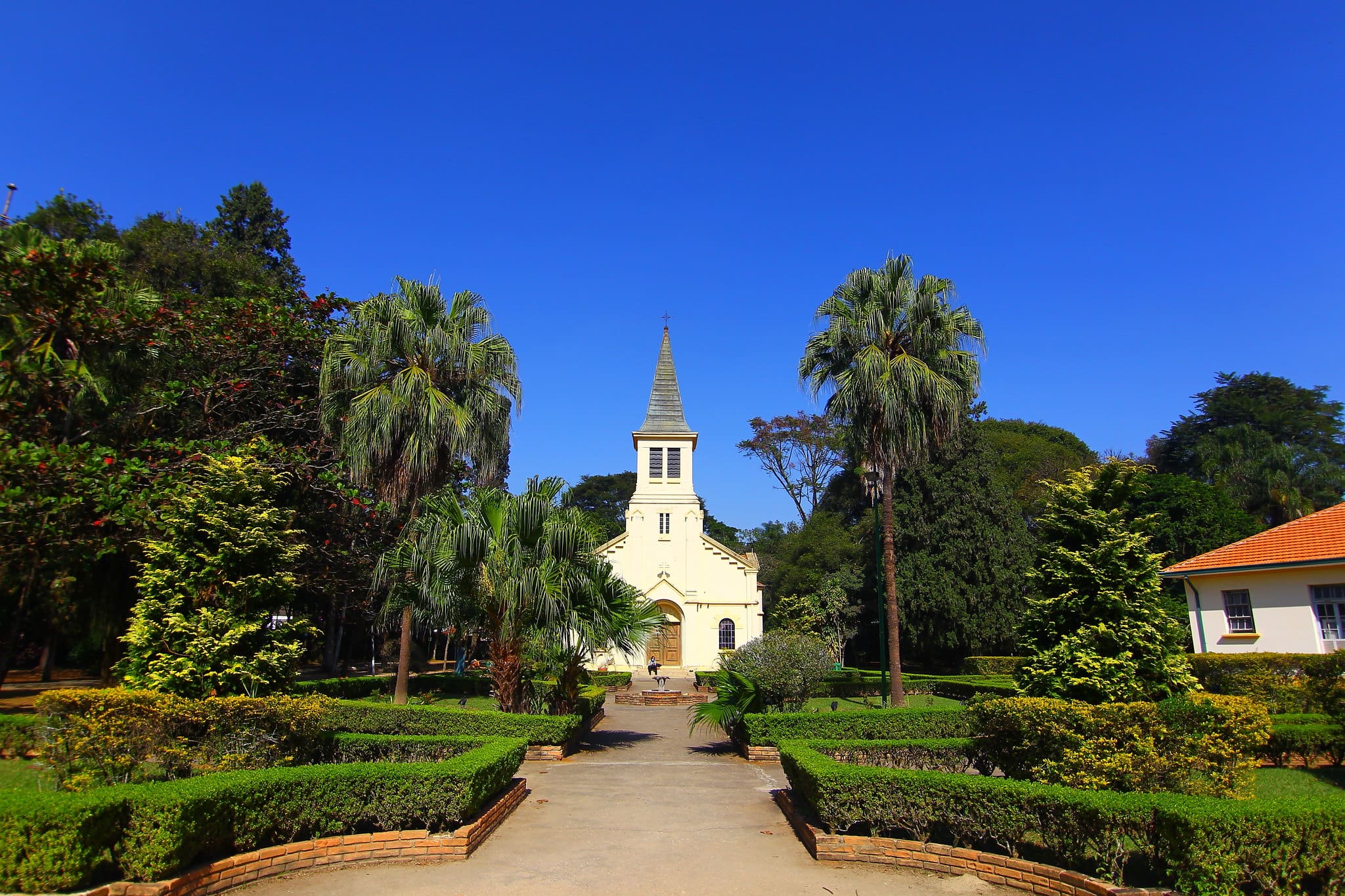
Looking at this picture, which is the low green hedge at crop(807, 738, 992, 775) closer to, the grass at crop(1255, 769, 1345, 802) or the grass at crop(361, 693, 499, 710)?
the grass at crop(1255, 769, 1345, 802)

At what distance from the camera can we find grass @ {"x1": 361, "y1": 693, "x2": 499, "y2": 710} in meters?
20.6

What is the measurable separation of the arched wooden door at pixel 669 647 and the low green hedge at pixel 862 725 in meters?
22.4

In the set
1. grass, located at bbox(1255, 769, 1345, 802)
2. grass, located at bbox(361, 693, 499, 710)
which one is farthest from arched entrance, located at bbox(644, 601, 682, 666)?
grass, located at bbox(1255, 769, 1345, 802)

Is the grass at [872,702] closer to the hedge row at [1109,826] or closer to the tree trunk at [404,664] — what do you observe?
the tree trunk at [404,664]

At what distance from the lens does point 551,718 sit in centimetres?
1484

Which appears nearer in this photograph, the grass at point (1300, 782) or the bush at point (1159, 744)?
the bush at point (1159, 744)

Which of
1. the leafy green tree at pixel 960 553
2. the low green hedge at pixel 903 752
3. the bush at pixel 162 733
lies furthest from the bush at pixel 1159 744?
the leafy green tree at pixel 960 553

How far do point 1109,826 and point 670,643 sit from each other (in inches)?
1248

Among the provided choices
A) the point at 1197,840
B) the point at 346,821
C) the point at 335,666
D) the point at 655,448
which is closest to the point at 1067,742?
the point at 1197,840

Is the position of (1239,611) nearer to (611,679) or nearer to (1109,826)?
(1109,826)

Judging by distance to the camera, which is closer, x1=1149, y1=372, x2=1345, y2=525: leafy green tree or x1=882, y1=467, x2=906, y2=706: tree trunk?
x1=882, y1=467, x2=906, y2=706: tree trunk

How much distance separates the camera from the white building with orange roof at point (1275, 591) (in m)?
20.1

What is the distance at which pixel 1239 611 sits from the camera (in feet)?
73.3

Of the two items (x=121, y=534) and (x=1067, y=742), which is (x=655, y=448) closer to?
(x=121, y=534)
